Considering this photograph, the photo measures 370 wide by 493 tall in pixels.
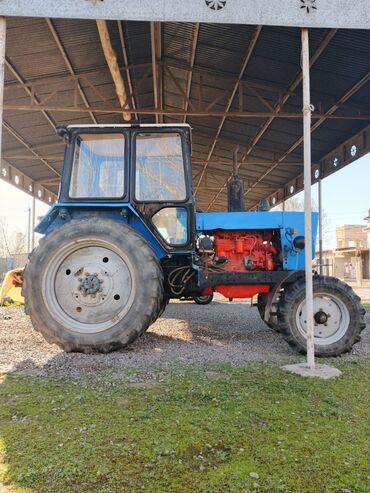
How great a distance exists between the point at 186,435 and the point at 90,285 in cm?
247

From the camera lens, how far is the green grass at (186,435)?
1.96 meters

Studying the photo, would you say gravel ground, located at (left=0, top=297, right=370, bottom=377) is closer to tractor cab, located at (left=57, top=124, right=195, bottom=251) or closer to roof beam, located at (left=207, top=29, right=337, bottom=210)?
tractor cab, located at (left=57, top=124, right=195, bottom=251)

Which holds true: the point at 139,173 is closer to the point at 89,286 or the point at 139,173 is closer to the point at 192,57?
the point at 89,286

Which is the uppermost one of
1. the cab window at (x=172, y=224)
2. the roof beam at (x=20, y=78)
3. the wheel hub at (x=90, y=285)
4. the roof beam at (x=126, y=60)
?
the roof beam at (x=126, y=60)

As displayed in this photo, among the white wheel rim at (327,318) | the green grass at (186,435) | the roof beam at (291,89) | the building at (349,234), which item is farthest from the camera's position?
the building at (349,234)

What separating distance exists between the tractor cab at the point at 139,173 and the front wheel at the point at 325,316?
1420mm

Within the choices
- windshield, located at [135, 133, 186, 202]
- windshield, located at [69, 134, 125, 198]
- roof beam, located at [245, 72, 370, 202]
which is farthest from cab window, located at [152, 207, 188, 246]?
roof beam, located at [245, 72, 370, 202]

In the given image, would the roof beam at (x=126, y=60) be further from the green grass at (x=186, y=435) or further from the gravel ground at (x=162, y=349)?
the green grass at (x=186, y=435)

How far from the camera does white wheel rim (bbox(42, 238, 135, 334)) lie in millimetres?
4457

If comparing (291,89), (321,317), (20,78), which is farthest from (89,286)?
(291,89)

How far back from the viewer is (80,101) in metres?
9.93

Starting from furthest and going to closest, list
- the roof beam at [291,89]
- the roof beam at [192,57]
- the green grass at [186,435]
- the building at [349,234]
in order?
the building at [349,234] < the roof beam at [192,57] < the roof beam at [291,89] < the green grass at [186,435]

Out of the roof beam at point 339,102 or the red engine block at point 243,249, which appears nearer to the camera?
the red engine block at point 243,249

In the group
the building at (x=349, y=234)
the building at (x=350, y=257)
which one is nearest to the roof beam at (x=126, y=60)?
the building at (x=350, y=257)
